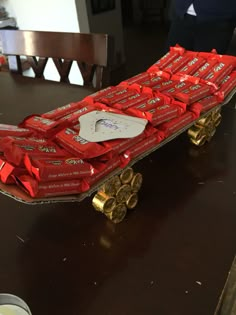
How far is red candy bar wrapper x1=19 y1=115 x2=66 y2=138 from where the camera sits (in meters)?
0.54

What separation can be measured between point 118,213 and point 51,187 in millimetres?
147

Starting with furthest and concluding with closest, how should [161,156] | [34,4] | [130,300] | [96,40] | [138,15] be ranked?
[138,15] < [34,4] < [96,40] < [161,156] < [130,300]

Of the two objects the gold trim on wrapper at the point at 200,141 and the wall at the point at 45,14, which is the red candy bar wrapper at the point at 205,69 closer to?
the gold trim on wrapper at the point at 200,141

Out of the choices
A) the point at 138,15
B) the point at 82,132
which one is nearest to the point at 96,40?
the point at 82,132

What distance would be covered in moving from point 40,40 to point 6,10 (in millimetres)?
1301

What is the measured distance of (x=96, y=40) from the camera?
106 cm

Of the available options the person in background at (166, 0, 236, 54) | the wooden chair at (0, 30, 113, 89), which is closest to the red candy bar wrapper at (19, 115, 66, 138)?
the wooden chair at (0, 30, 113, 89)

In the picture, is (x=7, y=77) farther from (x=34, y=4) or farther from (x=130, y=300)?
(x=34, y=4)

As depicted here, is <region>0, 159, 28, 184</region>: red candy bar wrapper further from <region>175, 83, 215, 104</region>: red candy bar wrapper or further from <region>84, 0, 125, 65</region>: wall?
<region>84, 0, 125, 65</region>: wall

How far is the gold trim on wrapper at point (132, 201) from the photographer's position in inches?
22.1

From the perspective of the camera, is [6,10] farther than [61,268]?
Answer: Yes

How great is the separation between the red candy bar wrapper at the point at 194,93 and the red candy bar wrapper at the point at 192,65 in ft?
0.22

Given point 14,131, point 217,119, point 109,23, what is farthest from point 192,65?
point 109,23

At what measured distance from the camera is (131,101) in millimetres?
645
